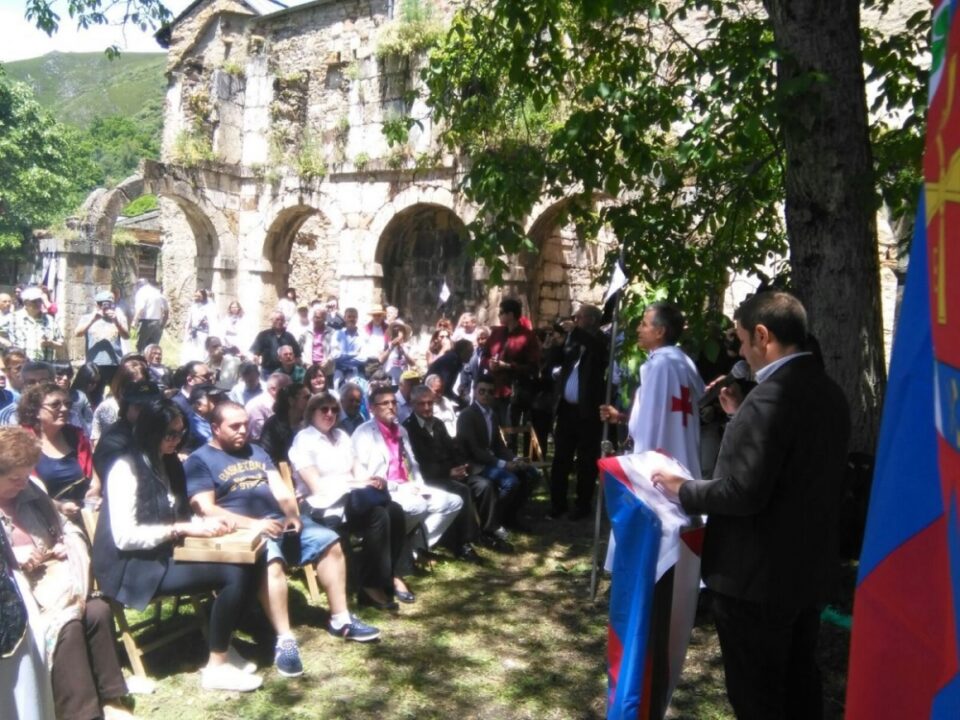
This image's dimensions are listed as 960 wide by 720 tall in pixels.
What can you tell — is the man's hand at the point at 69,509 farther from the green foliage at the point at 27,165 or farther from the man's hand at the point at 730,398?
the green foliage at the point at 27,165

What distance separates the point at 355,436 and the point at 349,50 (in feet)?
39.1

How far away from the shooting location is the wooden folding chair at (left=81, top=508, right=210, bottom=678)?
13.9ft

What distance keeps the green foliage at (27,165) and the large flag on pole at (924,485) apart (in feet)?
140

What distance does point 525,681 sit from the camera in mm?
4430

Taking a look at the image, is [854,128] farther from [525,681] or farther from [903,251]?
[903,251]

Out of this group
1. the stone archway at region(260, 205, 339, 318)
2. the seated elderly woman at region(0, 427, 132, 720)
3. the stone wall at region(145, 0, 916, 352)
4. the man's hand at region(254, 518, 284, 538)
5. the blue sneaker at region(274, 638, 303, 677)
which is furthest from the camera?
the stone archway at region(260, 205, 339, 318)

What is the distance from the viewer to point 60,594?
11.7ft

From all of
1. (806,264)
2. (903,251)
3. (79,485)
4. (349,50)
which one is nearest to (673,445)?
(806,264)

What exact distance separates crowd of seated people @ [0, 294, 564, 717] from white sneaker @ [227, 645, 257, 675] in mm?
11

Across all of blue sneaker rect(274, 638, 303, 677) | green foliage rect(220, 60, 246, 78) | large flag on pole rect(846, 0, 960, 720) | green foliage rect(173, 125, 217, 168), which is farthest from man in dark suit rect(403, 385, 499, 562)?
green foliage rect(220, 60, 246, 78)

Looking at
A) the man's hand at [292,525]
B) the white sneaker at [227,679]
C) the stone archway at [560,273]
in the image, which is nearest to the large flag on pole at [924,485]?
the white sneaker at [227,679]

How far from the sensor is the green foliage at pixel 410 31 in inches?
573

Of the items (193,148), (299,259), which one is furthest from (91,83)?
(193,148)

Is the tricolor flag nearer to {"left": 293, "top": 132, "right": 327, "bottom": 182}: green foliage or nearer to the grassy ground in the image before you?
the grassy ground
